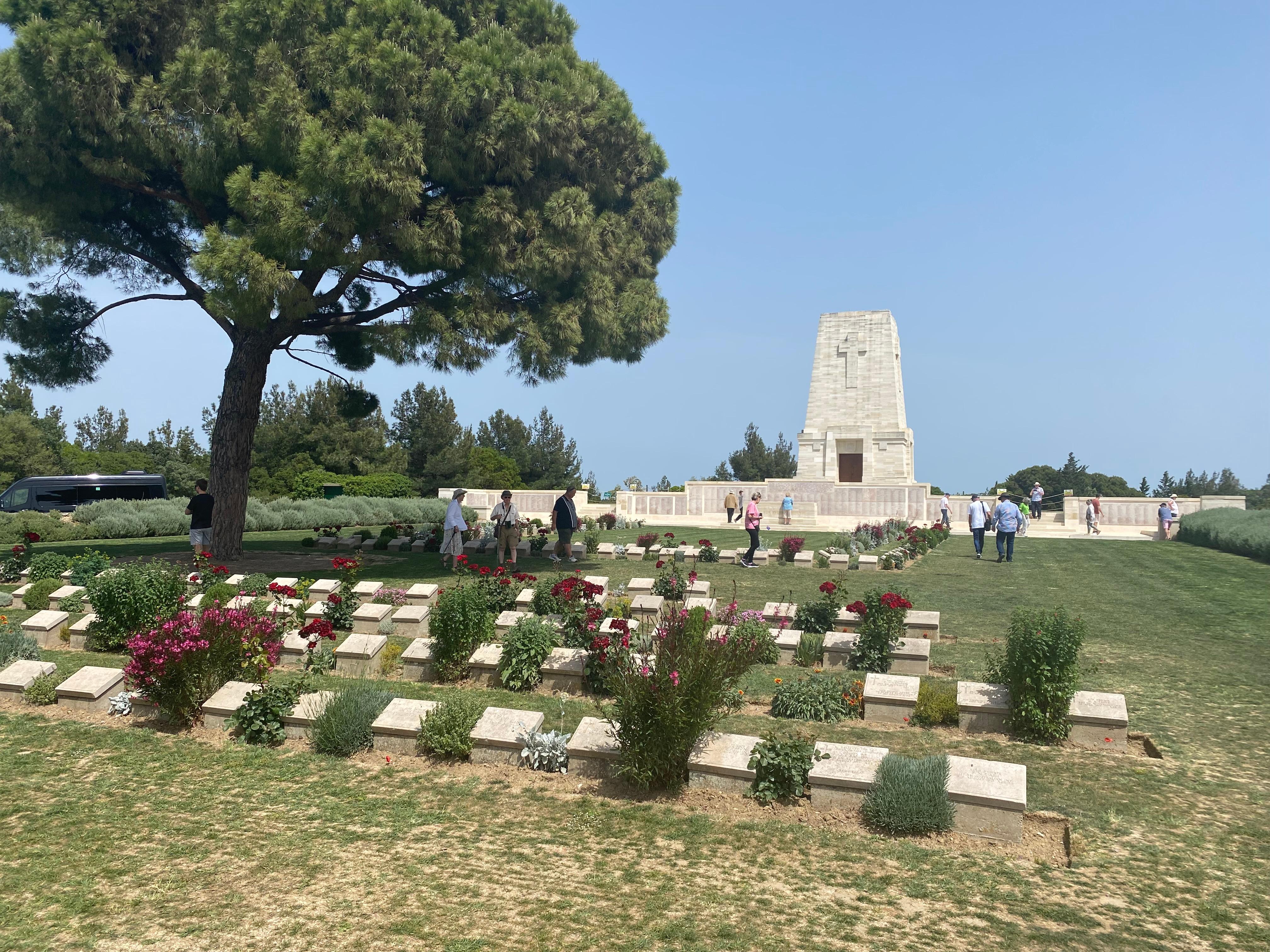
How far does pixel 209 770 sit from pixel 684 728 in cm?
326

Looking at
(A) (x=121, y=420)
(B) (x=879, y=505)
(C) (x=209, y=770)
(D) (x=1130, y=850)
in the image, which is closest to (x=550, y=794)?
(C) (x=209, y=770)

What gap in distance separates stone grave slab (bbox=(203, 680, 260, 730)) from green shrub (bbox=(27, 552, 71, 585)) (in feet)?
25.6

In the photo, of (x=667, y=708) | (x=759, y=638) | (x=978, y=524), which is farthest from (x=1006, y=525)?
(x=667, y=708)

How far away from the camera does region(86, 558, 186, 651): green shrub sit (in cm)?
951

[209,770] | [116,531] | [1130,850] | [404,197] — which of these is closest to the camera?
[1130,850]

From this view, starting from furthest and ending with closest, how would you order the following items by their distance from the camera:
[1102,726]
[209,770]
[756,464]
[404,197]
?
[756,464]
[404,197]
[1102,726]
[209,770]

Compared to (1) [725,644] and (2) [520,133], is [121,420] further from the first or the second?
(1) [725,644]

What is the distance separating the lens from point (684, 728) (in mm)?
5445

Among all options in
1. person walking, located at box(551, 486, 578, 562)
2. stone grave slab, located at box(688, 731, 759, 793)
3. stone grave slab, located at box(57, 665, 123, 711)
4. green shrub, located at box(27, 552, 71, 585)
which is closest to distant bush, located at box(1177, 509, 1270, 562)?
person walking, located at box(551, 486, 578, 562)

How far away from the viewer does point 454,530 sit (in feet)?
54.4

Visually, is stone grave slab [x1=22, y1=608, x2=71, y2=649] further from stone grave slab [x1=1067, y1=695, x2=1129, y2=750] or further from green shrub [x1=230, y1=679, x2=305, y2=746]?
stone grave slab [x1=1067, y1=695, x2=1129, y2=750]

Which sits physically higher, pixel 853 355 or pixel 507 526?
pixel 853 355

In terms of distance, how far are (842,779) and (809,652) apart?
4030 mm

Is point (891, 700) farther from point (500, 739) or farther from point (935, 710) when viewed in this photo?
point (500, 739)
